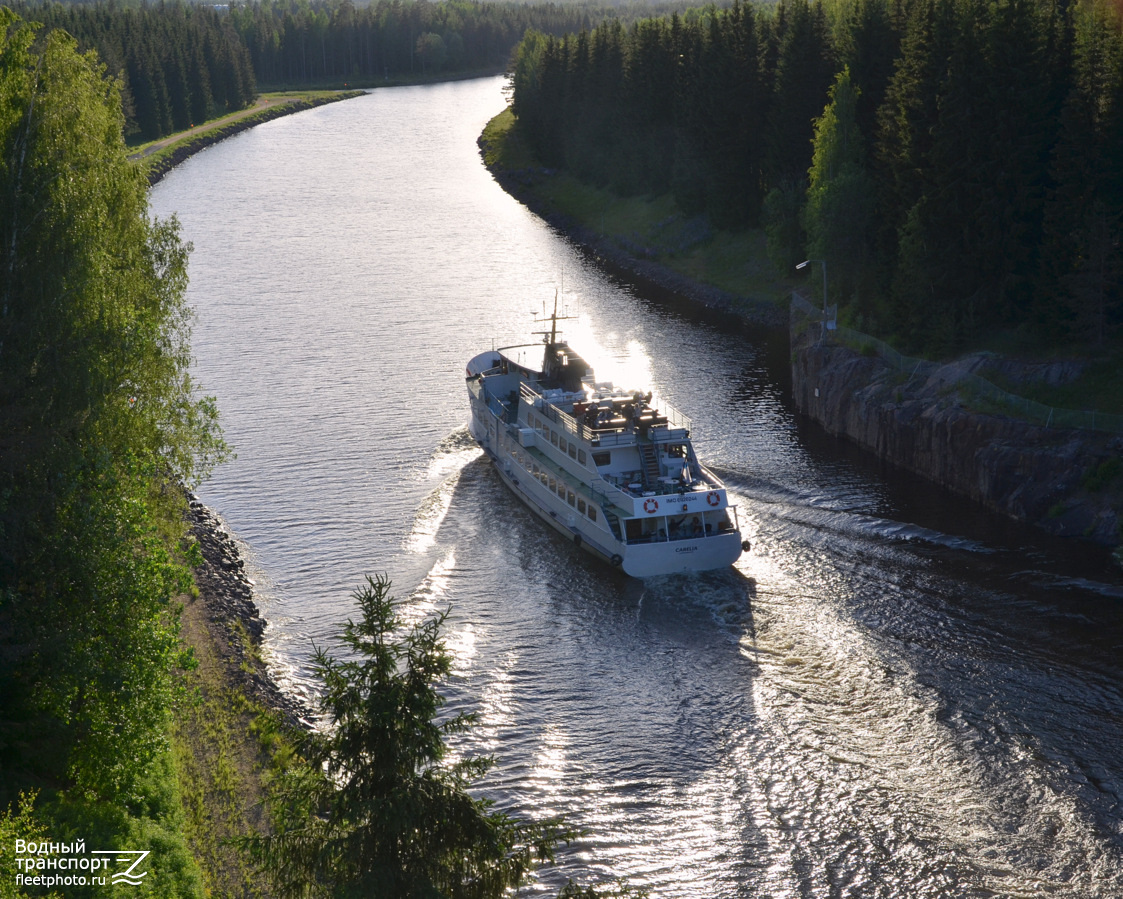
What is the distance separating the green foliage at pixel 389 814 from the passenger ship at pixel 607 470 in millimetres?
30078

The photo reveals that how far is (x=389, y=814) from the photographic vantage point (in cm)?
1797

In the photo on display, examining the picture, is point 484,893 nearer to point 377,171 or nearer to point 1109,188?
point 1109,188

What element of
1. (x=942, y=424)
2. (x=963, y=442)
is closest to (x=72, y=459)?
(x=963, y=442)

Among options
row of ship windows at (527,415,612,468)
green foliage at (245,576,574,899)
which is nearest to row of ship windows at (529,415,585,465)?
row of ship windows at (527,415,612,468)

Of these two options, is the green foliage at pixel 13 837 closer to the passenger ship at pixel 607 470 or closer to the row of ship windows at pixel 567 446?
the passenger ship at pixel 607 470

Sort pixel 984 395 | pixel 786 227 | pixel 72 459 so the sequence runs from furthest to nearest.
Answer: pixel 786 227, pixel 984 395, pixel 72 459

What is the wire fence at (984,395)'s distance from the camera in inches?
2029

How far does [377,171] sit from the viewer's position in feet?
502

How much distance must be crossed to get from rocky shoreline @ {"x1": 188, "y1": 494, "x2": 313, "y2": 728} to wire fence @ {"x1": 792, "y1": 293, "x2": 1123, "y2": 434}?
36.3 m

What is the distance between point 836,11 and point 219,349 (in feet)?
237

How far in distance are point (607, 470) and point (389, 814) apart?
36.2m

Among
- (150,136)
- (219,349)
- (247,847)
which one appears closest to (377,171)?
(150,136)

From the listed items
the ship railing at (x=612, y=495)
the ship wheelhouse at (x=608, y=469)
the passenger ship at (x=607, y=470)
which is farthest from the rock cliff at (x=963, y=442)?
the ship railing at (x=612, y=495)

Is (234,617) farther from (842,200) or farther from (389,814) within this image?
(842,200)
